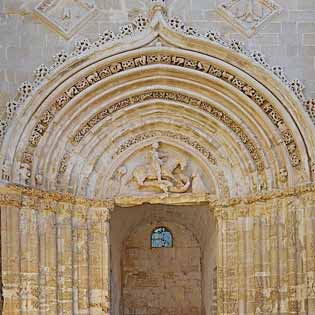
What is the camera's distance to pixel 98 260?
10945 mm

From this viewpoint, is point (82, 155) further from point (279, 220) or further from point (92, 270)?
point (279, 220)

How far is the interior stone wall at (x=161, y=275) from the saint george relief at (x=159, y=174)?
10.1 feet

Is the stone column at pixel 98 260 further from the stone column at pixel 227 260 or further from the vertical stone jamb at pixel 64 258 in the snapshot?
the stone column at pixel 227 260

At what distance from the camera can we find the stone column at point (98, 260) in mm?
10891

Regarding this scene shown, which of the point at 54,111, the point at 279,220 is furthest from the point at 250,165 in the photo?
the point at 54,111

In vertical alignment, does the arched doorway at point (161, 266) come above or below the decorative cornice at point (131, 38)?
below

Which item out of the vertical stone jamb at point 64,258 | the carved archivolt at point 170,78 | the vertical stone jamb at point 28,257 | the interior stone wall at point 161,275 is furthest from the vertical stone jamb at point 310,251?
the interior stone wall at point 161,275

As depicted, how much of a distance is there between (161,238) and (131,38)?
4.68 m

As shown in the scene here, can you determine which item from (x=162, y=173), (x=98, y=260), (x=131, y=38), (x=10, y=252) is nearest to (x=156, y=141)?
(x=162, y=173)

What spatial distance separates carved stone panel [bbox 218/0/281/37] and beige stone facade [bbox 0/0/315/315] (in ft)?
0.05

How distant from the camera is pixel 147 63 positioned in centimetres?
1070

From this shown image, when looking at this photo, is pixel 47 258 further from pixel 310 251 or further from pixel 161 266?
pixel 161 266

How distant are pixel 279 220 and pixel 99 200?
226 centimetres

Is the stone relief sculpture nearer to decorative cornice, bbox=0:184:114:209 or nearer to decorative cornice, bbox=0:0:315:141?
decorative cornice, bbox=0:184:114:209
